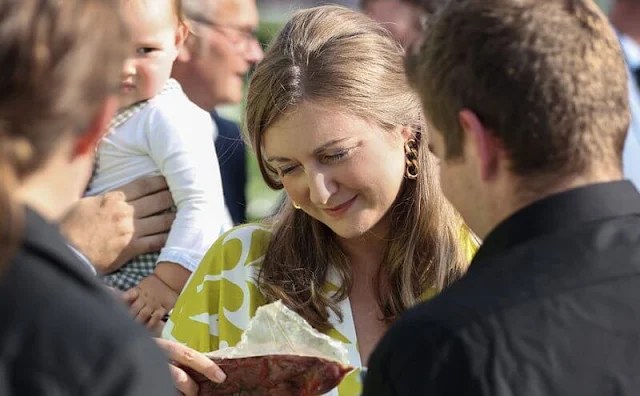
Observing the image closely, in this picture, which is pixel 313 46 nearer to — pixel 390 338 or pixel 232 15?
pixel 390 338

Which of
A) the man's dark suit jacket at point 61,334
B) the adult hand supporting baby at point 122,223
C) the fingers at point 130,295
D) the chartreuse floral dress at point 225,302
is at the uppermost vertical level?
the man's dark suit jacket at point 61,334

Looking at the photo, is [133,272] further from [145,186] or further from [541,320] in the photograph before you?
[541,320]

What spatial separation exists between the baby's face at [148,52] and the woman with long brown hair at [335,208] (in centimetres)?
62

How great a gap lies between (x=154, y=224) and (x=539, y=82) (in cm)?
199

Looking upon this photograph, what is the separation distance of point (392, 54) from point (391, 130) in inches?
9.0

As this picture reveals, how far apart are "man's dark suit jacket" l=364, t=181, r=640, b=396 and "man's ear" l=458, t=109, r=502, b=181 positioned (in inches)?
3.6

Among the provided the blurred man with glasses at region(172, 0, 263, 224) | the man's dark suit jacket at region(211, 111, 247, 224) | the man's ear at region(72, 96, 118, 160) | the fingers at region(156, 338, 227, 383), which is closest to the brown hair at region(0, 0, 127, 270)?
the man's ear at region(72, 96, 118, 160)

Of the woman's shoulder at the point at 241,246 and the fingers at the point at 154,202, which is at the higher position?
the woman's shoulder at the point at 241,246

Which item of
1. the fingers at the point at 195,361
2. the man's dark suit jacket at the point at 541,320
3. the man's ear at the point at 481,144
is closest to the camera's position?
the man's dark suit jacket at the point at 541,320

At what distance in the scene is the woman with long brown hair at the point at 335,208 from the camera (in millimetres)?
2727

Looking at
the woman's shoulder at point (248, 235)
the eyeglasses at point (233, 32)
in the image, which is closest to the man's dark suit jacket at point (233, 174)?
the eyeglasses at point (233, 32)

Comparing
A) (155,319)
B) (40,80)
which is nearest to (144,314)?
(155,319)

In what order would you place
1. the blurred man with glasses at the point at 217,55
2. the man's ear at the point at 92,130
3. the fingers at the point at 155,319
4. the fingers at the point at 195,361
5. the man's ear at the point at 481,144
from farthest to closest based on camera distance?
the blurred man with glasses at the point at 217,55 → the fingers at the point at 155,319 → the fingers at the point at 195,361 → the man's ear at the point at 481,144 → the man's ear at the point at 92,130

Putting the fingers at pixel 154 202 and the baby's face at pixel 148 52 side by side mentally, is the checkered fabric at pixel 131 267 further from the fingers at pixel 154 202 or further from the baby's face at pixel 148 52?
the fingers at pixel 154 202
